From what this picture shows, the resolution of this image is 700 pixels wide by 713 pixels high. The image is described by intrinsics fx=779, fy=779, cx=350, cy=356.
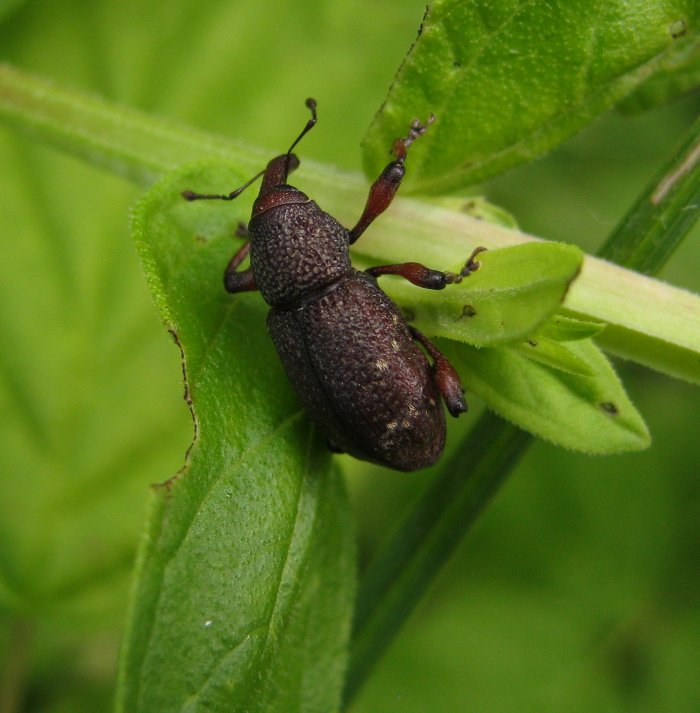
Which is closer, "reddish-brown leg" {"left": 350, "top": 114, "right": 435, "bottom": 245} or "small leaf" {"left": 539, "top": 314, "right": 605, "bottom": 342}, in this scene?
"small leaf" {"left": 539, "top": 314, "right": 605, "bottom": 342}

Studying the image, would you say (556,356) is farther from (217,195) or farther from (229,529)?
(217,195)

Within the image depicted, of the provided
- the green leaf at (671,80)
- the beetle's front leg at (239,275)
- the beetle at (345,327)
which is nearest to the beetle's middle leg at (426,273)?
the beetle at (345,327)

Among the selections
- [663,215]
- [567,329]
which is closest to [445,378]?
[567,329]

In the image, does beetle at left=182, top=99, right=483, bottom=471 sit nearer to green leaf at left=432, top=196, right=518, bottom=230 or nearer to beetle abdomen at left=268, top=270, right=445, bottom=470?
beetle abdomen at left=268, top=270, right=445, bottom=470

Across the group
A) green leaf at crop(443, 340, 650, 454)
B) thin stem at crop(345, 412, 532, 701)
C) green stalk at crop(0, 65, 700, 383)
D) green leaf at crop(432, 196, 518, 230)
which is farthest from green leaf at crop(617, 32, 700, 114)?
thin stem at crop(345, 412, 532, 701)

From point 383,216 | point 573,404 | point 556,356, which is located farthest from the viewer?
point 383,216
